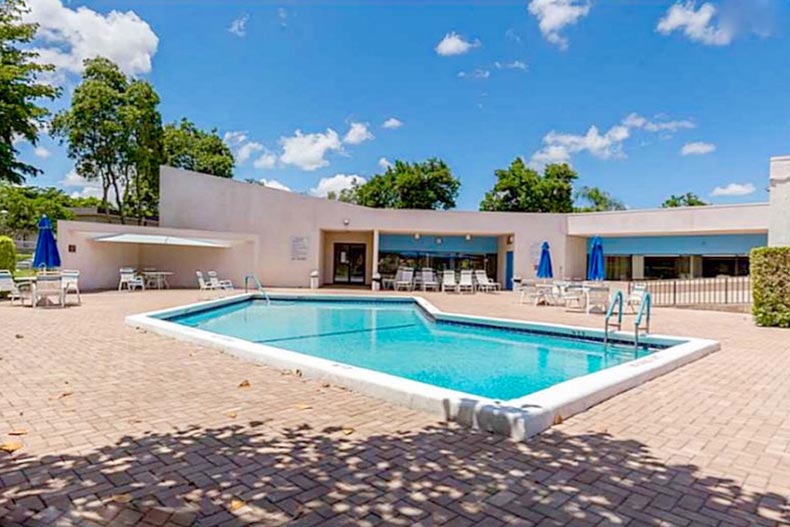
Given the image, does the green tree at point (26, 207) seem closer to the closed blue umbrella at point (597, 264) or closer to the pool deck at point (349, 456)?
the closed blue umbrella at point (597, 264)

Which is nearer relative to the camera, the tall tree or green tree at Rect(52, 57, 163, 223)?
green tree at Rect(52, 57, 163, 223)

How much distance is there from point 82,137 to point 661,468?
107 ft

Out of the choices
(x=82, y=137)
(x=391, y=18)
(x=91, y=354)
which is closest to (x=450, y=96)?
(x=391, y=18)

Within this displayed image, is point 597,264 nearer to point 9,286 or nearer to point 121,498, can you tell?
point 121,498

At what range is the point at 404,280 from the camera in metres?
22.8

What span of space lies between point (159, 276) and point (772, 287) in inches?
780

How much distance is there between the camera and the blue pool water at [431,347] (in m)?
7.34

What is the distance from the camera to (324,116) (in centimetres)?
3194

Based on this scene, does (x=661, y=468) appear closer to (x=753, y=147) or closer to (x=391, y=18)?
(x=391, y=18)

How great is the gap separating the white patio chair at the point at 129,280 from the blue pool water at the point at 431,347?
18.0ft

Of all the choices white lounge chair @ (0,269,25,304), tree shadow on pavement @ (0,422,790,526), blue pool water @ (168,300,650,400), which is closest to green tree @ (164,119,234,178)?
white lounge chair @ (0,269,25,304)

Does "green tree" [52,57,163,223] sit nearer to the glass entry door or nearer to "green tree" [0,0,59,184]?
"green tree" [0,0,59,184]

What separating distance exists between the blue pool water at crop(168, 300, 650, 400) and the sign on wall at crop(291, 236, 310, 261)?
7.27 metres

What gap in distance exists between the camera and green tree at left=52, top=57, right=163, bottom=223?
27.3 metres
